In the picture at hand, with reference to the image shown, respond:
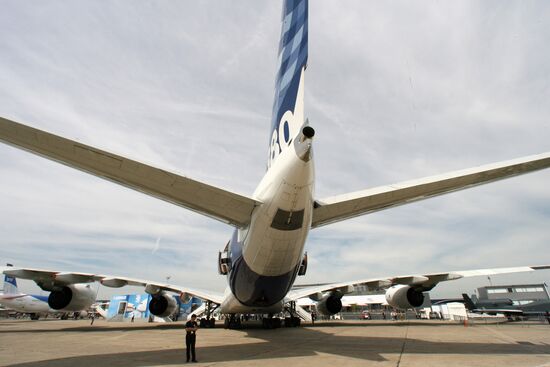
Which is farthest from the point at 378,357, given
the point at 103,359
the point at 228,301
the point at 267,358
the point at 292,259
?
the point at 228,301

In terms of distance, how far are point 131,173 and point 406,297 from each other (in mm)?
15895

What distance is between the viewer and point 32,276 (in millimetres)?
14828

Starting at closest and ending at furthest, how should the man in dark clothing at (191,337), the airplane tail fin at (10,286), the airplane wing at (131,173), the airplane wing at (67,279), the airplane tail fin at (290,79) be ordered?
1. the airplane wing at (131,173)
2. the man in dark clothing at (191,337)
3. the airplane tail fin at (290,79)
4. the airplane wing at (67,279)
5. the airplane tail fin at (10,286)

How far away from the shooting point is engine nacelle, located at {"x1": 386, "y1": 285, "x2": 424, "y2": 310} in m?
16.3

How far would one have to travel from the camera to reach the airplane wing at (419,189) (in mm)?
6332

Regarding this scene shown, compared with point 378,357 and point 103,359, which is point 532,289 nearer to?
point 378,357

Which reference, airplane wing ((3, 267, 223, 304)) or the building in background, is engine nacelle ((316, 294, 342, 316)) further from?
the building in background

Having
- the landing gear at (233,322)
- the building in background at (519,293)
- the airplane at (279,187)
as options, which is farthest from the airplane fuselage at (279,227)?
the building in background at (519,293)

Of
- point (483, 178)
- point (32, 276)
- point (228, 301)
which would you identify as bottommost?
point (228, 301)

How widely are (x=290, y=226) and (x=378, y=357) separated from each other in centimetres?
344

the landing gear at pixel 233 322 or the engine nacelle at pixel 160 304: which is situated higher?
the engine nacelle at pixel 160 304

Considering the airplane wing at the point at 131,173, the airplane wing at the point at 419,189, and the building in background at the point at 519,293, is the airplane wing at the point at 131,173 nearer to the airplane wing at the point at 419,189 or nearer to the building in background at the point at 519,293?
the airplane wing at the point at 419,189

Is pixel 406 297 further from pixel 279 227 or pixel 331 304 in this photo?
pixel 279 227

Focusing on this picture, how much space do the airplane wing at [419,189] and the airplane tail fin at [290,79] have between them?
95.3 inches
